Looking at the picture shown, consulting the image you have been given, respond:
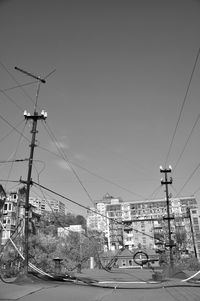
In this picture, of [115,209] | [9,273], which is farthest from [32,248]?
[115,209]

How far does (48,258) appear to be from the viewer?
141ft

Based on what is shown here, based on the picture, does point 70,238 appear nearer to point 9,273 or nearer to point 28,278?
point 9,273

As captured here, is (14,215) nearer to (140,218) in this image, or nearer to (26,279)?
(140,218)

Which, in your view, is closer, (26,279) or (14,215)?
(26,279)

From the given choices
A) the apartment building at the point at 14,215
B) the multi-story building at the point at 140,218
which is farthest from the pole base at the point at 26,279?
the multi-story building at the point at 140,218

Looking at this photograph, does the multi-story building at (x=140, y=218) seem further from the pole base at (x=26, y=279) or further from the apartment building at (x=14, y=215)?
the pole base at (x=26, y=279)

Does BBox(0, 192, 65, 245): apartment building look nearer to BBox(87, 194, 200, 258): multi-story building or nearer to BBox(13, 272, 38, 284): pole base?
BBox(13, 272, 38, 284): pole base

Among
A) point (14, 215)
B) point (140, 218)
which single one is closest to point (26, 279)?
point (14, 215)

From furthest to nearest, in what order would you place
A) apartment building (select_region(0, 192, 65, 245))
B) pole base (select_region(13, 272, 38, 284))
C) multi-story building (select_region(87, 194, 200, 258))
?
multi-story building (select_region(87, 194, 200, 258)) → apartment building (select_region(0, 192, 65, 245)) → pole base (select_region(13, 272, 38, 284))

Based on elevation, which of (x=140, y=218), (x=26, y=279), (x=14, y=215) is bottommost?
(x=26, y=279)

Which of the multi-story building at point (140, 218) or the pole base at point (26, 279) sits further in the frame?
the multi-story building at point (140, 218)

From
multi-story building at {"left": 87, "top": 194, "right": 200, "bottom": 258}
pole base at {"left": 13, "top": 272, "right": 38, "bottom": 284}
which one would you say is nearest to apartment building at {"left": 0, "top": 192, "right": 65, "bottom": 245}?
pole base at {"left": 13, "top": 272, "right": 38, "bottom": 284}

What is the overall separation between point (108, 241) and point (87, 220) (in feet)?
170

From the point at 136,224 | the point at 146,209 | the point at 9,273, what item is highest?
the point at 146,209
